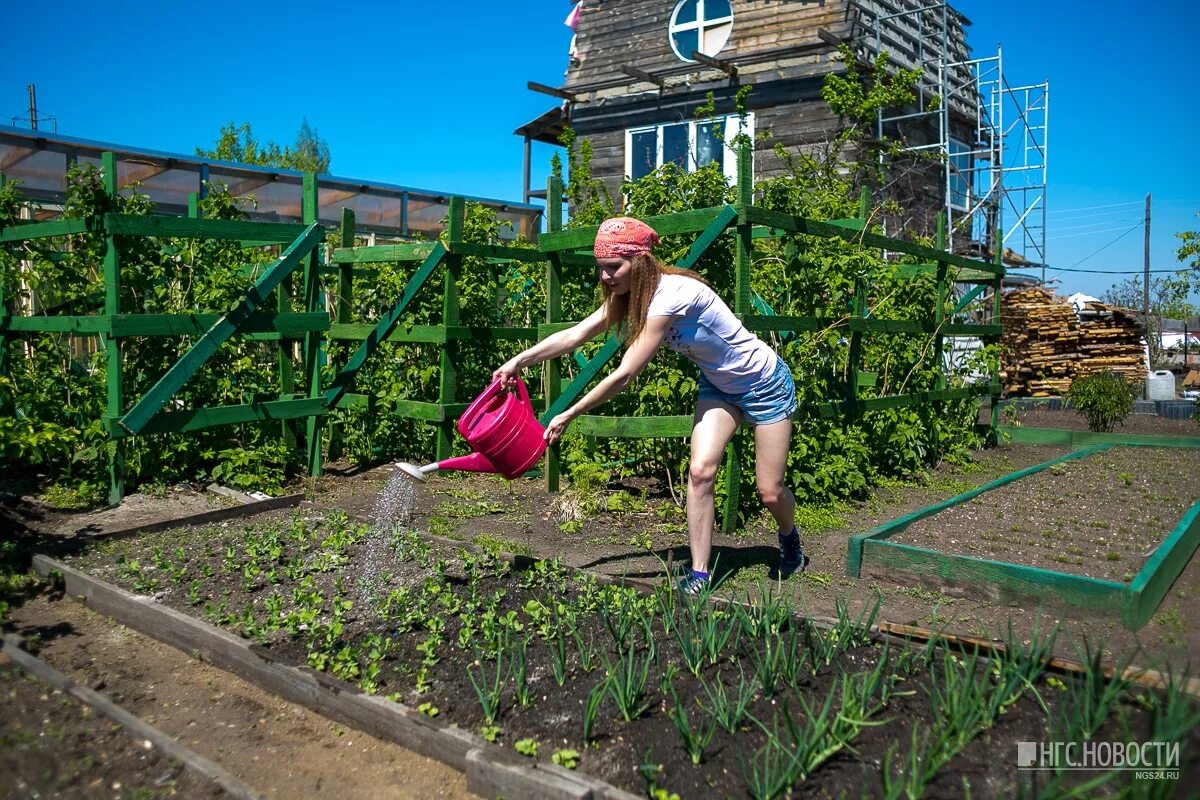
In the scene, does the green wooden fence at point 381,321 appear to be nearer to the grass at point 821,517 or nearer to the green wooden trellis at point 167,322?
the green wooden trellis at point 167,322

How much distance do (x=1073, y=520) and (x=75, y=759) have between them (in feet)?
Result: 18.4

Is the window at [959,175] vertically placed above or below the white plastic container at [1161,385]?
above

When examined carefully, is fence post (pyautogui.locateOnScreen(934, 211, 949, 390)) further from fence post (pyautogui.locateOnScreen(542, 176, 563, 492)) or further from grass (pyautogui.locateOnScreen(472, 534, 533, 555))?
grass (pyautogui.locateOnScreen(472, 534, 533, 555))

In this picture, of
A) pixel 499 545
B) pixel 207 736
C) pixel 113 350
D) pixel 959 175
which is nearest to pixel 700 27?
pixel 959 175

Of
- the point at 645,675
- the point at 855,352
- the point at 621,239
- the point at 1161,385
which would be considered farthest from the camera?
the point at 1161,385

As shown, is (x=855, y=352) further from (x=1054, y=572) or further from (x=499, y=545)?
(x=499, y=545)

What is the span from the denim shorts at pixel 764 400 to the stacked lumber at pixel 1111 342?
1474 cm

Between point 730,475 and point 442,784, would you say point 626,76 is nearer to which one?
→ point 730,475

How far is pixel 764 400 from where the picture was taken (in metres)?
4.27

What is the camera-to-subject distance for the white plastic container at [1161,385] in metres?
15.4

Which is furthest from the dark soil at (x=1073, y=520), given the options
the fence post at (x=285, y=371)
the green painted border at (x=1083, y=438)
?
the fence post at (x=285, y=371)

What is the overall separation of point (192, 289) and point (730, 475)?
12.8 ft

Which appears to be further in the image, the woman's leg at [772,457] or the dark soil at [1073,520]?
the dark soil at [1073,520]

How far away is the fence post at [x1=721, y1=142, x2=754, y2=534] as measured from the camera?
5.59 m
